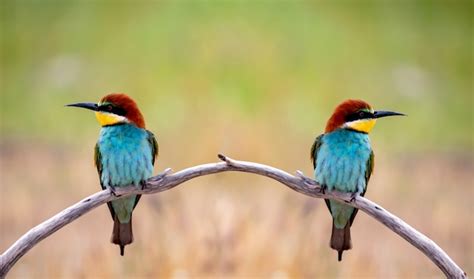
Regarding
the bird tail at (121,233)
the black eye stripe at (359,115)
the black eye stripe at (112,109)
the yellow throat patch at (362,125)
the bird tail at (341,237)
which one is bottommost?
the bird tail at (341,237)

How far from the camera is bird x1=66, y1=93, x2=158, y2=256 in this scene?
3242 mm

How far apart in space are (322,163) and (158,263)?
5.51 feet

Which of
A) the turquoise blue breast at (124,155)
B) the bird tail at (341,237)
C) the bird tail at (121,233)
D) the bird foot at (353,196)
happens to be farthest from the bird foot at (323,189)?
the bird tail at (121,233)

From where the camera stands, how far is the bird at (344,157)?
3.32 metres

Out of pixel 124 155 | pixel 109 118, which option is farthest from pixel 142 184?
pixel 109 118

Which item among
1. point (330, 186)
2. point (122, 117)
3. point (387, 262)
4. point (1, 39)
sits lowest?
point (387, 262)

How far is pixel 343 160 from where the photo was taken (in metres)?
3.38

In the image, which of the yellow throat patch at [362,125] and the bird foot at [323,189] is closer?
the bird foot at [323,189]

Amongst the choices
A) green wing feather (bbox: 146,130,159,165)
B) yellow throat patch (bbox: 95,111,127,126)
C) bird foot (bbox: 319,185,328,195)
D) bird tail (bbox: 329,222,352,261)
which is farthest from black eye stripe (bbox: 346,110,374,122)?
yellow throat patch (bbox: 95,111,127,126)

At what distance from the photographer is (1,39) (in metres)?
9.17

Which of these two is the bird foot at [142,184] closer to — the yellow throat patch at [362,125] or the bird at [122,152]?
the bird at [122,152]

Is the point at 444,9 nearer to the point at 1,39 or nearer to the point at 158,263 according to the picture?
the point at 1,39

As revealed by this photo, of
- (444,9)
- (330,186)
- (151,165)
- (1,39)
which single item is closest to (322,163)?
(330,186)

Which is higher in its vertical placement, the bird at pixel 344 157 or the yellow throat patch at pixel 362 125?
the yellow throat patch at pixel 362 125
